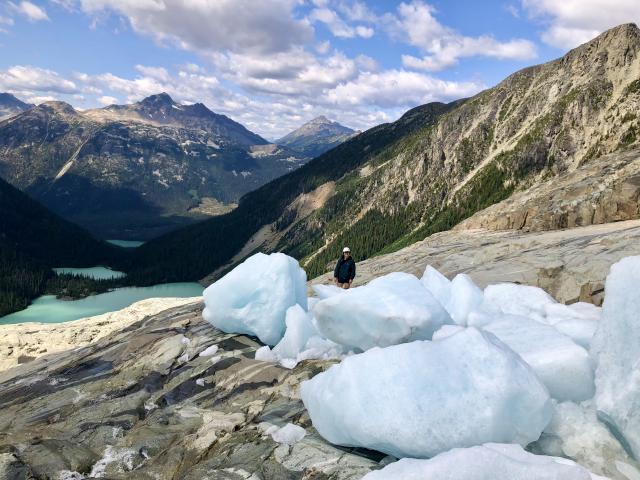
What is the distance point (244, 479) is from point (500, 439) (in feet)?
18.4

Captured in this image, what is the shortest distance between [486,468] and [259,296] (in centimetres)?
1337

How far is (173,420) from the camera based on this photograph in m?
14.1

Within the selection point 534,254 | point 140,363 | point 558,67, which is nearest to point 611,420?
point 140,363

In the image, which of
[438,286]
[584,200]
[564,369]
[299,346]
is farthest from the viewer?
[584,200]

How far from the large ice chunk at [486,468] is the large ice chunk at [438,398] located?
1.12 metres

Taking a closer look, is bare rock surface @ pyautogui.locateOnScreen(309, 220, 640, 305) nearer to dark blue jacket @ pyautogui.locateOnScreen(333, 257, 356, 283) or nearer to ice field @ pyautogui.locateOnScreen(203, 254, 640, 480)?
dark blue jacket @ pyautogui.locateOnScreen(333, 257, 356, 283)

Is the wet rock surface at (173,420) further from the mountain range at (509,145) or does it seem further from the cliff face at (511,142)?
the cliff face at (511,142)

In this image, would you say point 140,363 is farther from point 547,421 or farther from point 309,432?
point 547,421

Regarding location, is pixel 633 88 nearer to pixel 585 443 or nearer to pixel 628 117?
pixel 628 117

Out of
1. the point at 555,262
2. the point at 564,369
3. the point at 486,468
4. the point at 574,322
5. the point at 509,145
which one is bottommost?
the point at 486,468

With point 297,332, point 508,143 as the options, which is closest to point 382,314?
point 297,332

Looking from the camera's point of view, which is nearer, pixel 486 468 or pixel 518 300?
pixel 486 468

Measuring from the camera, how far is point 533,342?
1106 centimetres

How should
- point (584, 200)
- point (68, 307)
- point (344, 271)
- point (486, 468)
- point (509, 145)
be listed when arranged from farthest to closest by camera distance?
point (68, 307) < point (509, 145) < point (584, 200) < point (344, 271) < point (486, 468)
